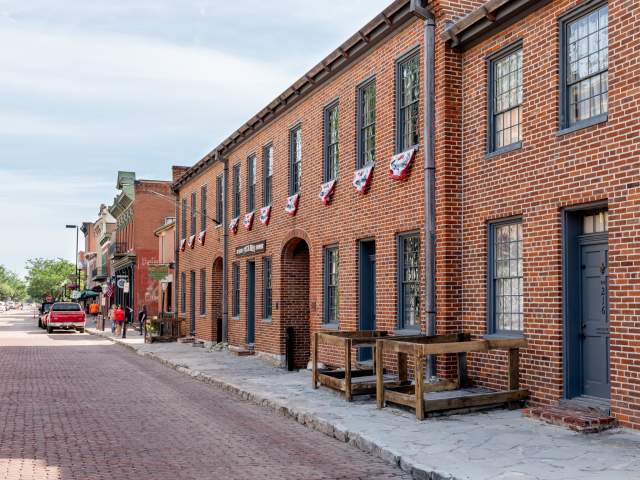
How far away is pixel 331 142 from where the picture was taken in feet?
60.7

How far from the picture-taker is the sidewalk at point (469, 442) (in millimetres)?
7730

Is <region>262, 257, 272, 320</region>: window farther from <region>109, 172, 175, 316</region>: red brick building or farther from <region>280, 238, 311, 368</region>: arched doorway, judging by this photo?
<region>109, 172, 175, 316</region>: red brick building

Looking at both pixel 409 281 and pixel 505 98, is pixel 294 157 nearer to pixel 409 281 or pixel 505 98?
pixel 409 281

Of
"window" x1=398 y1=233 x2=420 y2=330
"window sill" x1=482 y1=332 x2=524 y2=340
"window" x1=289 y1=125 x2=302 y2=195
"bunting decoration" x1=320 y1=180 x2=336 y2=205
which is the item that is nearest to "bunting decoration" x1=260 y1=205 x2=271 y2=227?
"window" x1=289 y1=125 x2=302 y2=195

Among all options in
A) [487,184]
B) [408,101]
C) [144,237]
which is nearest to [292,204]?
[408,101]

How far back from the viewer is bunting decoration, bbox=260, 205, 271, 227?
22344mm

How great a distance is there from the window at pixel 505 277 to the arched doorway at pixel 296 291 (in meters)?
8.88

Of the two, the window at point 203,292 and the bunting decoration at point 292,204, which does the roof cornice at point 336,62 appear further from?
the window at point 203,292

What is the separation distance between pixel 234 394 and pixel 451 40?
7.92 meters

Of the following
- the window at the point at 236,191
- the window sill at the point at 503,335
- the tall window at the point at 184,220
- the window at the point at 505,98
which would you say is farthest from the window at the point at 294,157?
the tall window at the point at 184,220

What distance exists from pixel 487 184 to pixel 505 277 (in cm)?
158

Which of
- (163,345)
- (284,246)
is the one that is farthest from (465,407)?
(163,345)

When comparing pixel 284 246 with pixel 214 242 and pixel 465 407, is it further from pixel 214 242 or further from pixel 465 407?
pixel 465 407

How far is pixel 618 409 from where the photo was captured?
32.1 feet
